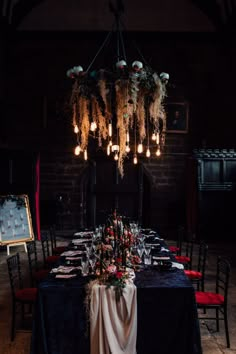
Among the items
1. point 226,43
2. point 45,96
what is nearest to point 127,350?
point 45,96

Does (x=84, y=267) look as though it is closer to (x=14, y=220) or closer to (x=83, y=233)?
(x=83, y=233)

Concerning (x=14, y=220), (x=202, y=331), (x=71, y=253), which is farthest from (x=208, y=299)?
(x=14, y=220)

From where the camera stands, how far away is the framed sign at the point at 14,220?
905cm

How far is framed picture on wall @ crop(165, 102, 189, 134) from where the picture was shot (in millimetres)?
11688

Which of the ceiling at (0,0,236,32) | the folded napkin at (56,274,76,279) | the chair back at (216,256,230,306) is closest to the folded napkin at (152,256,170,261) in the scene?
the chair back at (216,256,230,306)

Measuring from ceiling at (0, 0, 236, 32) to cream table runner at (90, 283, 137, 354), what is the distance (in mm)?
9181

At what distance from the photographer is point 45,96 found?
11656 mm

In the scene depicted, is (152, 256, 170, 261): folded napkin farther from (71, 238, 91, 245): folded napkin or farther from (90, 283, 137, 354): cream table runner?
(71, 238, 91, 245): folded napkin

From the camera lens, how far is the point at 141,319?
160 inches

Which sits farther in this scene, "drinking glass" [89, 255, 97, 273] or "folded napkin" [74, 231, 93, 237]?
"folded napkin" [74, 231, 93, 237]

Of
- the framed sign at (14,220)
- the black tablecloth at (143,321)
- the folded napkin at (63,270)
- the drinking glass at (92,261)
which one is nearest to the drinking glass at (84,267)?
the drinking glass at (92,261)

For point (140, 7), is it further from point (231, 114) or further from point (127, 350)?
point (127, 350)

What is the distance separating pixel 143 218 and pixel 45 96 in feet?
14.1

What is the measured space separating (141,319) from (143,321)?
0.09ft
